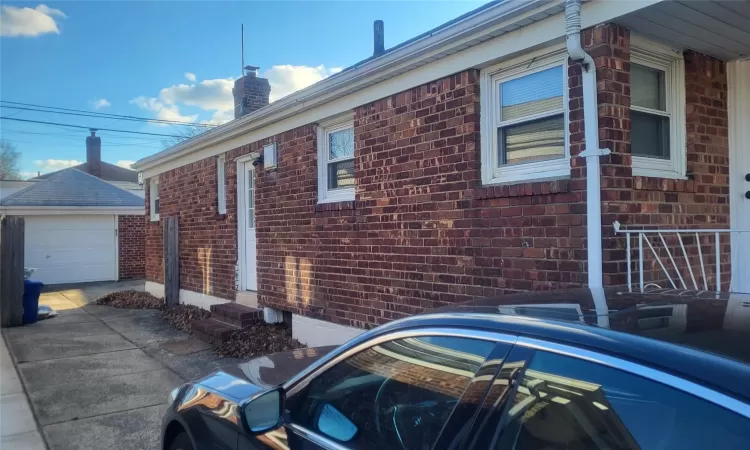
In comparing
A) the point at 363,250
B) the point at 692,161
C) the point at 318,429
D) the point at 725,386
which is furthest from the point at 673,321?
the point at 363,250

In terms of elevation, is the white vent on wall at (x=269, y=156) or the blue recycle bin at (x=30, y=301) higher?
the white vent on wall at (x=269, y=156)

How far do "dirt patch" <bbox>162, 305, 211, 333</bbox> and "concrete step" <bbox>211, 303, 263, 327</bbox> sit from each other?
0.66 m

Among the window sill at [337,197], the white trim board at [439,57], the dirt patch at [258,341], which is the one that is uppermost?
the white trim board at [439,57]

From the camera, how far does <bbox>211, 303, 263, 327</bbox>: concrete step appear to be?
859 centimetres

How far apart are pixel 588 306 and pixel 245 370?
2172 mm

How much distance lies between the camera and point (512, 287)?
4812 mm

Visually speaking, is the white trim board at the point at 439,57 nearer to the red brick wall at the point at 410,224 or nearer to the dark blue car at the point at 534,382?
the red brick wall at the point at 410,224

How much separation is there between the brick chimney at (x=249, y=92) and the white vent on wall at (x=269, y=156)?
3202 millimetres

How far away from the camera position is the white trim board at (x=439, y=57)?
4438 millimetres

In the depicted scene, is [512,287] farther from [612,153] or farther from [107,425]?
[107,425]

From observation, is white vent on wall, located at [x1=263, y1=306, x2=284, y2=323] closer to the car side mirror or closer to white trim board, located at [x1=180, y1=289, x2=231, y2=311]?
white trim board, located at [x1=180, y1=289, x2=231, y2=311]

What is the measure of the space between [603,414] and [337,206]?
5695 mm

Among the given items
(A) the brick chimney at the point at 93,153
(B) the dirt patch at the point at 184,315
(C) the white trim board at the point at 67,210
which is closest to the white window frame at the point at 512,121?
(B) the dirt patch at the point at 184,315

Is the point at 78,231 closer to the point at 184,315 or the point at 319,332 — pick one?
the point at 184,315
